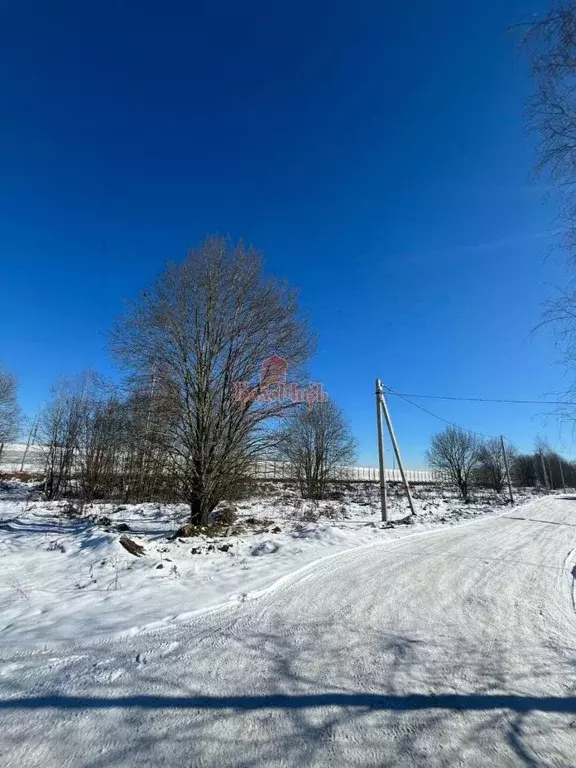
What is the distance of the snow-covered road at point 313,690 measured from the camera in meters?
2.04

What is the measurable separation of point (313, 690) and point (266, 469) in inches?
358

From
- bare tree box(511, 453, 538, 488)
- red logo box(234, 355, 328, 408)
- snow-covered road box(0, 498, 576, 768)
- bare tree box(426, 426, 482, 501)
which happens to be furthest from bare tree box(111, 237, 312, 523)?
bare tree box(511, 453, 538, 488)

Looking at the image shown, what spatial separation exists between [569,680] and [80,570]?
6.62 metres

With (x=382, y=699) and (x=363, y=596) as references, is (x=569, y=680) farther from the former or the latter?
(x=363, y=596)

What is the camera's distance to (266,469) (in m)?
11.7

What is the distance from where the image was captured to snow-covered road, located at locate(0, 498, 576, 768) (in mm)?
2043

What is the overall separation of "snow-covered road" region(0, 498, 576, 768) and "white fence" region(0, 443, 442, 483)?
7003 millimetres

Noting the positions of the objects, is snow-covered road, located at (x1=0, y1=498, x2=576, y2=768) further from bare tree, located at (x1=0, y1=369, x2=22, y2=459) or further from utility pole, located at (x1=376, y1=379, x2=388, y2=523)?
bare tree, located at (x1=0, y1=369, x2=22, y2=459)

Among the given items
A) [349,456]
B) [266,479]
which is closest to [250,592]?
[266,479]

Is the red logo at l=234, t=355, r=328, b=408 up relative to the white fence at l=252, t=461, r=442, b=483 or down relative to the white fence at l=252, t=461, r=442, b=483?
up

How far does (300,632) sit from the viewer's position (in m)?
3.64

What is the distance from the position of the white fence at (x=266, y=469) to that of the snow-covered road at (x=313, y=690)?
23.0 ft

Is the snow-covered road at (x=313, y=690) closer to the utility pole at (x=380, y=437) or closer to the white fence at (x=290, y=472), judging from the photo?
the white fence at (x=290, y=472)

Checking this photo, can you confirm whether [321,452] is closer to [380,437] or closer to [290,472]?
[290,472]
